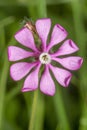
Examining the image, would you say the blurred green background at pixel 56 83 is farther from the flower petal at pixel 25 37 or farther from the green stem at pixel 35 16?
the flower petal at pixel 25 37

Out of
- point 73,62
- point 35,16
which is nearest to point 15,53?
point 73,62

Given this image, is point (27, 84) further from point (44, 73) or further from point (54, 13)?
point (54, 13)

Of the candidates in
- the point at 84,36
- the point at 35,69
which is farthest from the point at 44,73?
the point at 84,36

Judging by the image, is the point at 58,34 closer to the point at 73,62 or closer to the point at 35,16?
the point at 73,62

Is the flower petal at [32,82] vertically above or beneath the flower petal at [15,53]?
beneath

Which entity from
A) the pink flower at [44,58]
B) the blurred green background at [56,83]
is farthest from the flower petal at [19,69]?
the blurred green background at [56,83]

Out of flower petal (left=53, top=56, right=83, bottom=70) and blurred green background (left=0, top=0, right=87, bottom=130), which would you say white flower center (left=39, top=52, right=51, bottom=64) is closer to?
flower petal (left=53, top=56, right=83, bottom=70)

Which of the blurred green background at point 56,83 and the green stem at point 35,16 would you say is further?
the blurred green background at point 56,83
